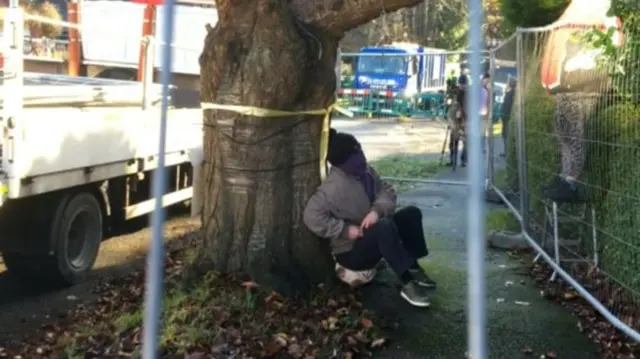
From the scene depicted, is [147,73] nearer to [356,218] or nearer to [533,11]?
[356,218]

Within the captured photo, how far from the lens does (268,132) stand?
598 centimetres

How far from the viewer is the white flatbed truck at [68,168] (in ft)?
22.7

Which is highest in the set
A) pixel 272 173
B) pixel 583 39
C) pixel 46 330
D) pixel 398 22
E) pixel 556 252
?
pixel 398 22

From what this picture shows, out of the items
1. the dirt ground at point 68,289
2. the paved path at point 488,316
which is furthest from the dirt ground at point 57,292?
the paved path at point 488,316

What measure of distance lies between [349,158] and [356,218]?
0.41 m

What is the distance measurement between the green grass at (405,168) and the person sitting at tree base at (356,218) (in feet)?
23.4

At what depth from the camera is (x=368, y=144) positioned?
72.3 feet

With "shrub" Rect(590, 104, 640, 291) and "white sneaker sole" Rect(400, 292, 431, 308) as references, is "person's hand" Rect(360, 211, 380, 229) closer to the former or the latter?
"white sneaker sole" Rect(400, 292, 431, 308)

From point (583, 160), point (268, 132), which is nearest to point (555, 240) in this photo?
point (583, 160)

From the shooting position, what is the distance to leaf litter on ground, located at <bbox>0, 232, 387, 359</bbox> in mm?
5129

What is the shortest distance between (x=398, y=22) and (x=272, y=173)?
1497 inches

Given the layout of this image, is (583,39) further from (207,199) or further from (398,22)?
(398,22)

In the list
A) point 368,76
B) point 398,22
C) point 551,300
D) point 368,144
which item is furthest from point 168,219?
point 398,22

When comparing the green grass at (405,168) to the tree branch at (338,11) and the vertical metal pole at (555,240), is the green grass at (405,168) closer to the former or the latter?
the vertical metal pole at (555,240)
